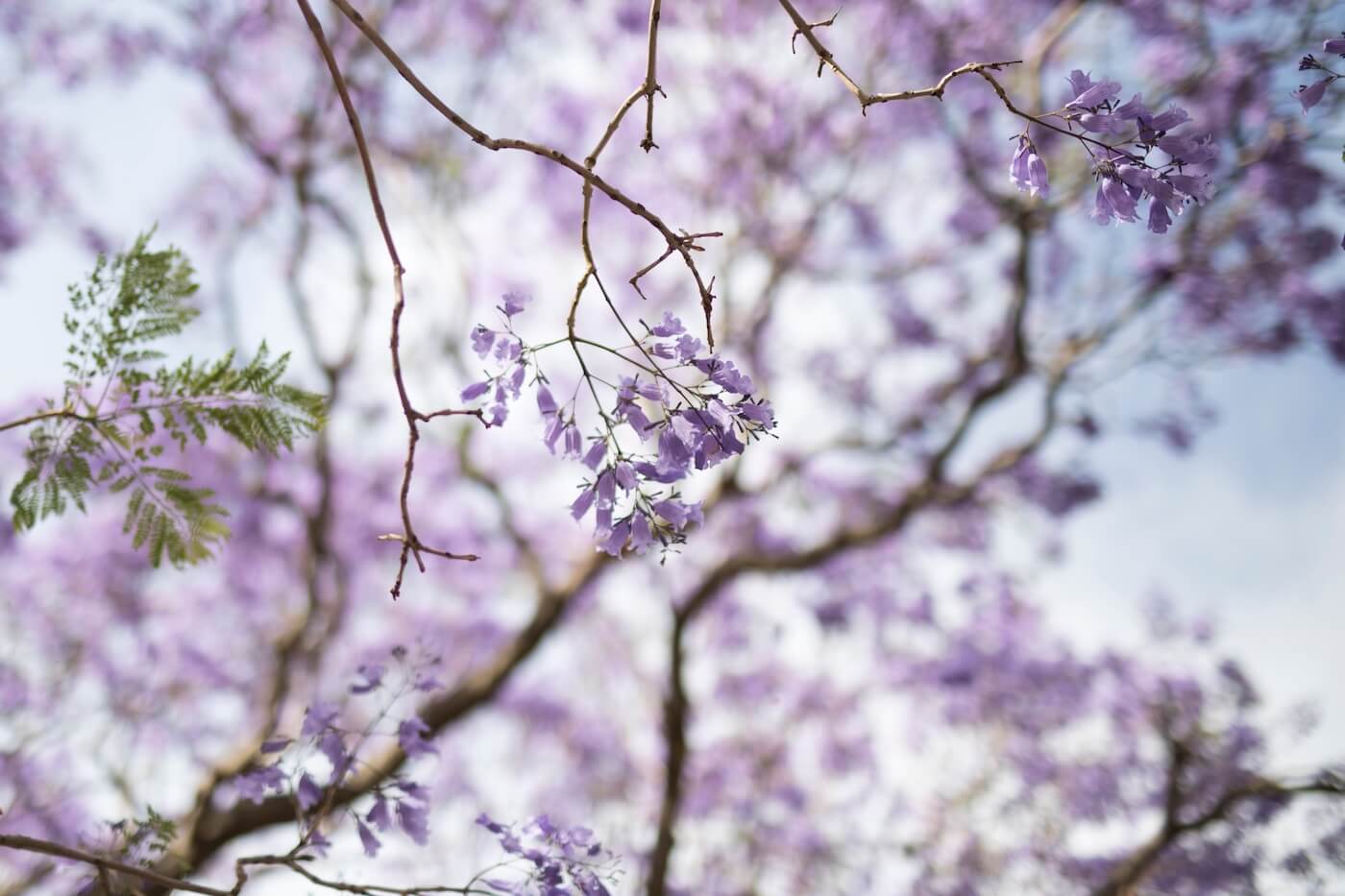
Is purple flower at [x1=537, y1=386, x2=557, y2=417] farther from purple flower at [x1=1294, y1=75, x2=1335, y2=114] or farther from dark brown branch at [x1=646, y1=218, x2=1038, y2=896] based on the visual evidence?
dark brown branch at [x1=646, y1=218, x2=1038, y2=896]

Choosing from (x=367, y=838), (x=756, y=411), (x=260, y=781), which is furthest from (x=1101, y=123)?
(x=260, y=781)

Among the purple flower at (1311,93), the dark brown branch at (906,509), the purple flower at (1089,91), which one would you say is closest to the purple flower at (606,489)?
the purple flower at (1089,91)

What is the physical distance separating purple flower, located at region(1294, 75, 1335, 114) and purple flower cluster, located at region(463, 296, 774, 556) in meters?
0.76

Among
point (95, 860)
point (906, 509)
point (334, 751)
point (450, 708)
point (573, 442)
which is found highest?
point (906, 509)

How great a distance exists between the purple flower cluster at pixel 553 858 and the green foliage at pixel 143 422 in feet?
2.07

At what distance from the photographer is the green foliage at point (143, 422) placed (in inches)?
59.5

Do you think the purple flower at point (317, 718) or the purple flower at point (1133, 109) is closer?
the purple flower at point (1133, 109)

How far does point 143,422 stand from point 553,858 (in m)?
0.88

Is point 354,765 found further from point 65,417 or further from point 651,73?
point 651,73

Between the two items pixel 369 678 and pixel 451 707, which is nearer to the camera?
pixel 369 678

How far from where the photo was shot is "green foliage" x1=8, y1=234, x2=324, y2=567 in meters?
1.51

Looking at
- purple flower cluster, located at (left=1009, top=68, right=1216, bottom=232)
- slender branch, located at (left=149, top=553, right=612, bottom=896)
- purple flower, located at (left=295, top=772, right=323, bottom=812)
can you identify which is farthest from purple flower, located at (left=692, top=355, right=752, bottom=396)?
slender branch, located at (left=149, top=553, right=612, bottom=896)

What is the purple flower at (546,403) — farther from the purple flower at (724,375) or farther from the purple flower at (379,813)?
the purple flower at (379,813)

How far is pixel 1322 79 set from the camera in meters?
1.22
